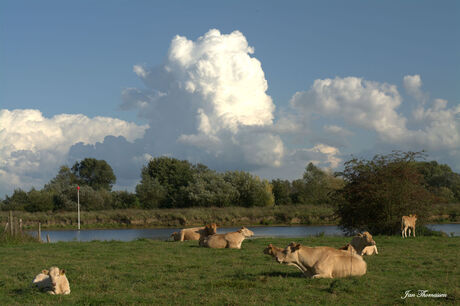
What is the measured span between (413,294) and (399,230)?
17336 mm

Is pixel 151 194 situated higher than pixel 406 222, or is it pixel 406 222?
pixel 151 194

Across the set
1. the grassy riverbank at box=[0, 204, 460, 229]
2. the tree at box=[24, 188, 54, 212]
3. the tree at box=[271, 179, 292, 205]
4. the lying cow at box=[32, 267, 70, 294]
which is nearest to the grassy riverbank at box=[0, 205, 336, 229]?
the grassy riverbank at box=[0, 204, 460, 229]

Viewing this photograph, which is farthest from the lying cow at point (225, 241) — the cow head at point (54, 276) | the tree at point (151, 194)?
the tree at point (151, 194)

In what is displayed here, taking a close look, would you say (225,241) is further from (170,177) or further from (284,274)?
(170,177)

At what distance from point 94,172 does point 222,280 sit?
280 feet

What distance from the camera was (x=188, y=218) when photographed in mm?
52719

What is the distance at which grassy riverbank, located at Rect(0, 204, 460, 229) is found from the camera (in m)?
51.8

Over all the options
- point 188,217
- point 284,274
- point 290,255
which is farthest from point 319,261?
point 188,217

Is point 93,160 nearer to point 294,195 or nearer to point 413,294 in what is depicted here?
point 294,195

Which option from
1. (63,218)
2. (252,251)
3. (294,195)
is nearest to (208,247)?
(252,251)

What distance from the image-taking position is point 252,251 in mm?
16266

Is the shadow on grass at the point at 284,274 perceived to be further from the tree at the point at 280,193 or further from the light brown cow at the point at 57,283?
the tree at the point at 280,193

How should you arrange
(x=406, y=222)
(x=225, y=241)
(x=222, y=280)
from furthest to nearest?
(x=406, y=222) → (x=225, y=241) → (x=222, y=280)

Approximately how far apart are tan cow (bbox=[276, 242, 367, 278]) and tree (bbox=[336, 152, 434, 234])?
15152 mm
